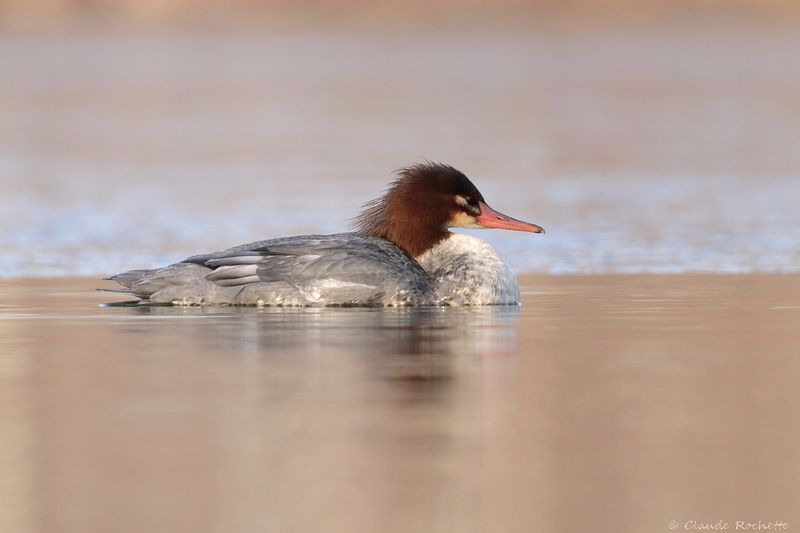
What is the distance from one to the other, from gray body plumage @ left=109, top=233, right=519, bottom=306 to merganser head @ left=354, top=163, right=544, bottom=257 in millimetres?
279

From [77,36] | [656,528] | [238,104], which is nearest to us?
[656,528]

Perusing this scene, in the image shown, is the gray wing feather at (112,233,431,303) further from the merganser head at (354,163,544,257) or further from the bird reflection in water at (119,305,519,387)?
the merganser head at (354,163,544,257)

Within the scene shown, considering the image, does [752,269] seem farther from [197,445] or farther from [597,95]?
[597,95]

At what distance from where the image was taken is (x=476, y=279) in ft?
35.6

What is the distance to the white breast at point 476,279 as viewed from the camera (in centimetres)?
1083

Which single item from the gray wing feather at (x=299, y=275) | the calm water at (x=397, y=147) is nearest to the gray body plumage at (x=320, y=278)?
the gray wing feather at (x=299, y=275)

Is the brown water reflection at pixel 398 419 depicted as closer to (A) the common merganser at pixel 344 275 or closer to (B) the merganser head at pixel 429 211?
(A) the common merganser at pixel 344 275

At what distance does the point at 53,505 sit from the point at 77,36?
166ft

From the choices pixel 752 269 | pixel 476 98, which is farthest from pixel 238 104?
pixel 752 269

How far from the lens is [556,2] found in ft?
214

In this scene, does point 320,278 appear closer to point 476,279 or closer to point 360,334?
point 476,279

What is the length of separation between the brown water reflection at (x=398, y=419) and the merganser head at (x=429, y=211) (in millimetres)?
824

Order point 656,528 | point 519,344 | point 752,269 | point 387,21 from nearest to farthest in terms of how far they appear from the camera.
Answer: point 656,528 → point 519,344 → point 752,269 → point 387,21

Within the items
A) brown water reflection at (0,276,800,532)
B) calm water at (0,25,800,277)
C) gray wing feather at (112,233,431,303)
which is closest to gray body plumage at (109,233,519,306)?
gray wing feather at (112,233,431,303)
